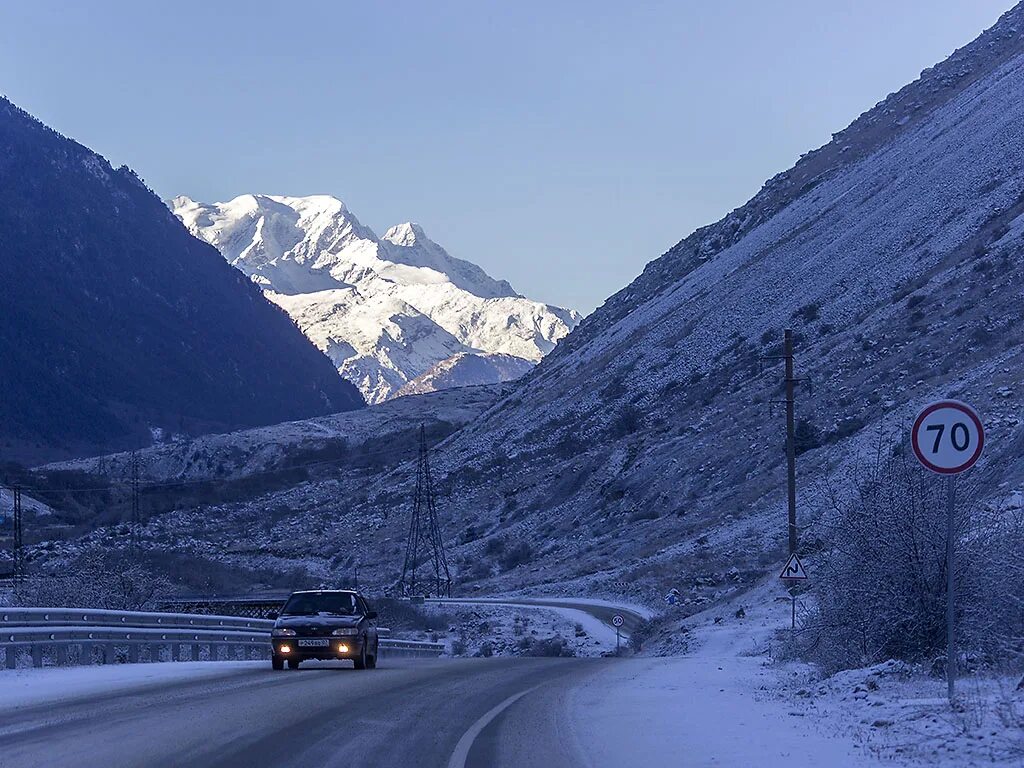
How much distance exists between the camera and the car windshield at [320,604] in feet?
82.8

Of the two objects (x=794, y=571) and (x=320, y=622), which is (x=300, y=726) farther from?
(x=794, y=571)

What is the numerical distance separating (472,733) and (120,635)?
43.0 feet

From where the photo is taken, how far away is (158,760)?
11.3 meters

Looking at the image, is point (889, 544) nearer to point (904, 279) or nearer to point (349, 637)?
point (349, 637)

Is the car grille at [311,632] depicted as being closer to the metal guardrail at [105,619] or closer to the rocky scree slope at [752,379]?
the metal guardrail at [105,619]

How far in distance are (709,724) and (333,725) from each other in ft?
12.8

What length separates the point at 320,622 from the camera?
24.7 m

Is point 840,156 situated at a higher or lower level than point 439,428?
higher

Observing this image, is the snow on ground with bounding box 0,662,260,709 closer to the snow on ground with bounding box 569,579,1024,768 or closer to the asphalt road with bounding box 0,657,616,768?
the asphalt road with bounding box 0,657,616,768

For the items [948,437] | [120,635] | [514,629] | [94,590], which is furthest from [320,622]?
[514,629]

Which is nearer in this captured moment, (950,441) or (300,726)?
(950,441)

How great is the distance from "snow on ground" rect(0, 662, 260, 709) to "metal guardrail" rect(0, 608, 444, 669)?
0.55 metres

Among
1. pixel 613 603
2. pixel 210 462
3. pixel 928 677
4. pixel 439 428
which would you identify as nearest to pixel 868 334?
pixel 613 603

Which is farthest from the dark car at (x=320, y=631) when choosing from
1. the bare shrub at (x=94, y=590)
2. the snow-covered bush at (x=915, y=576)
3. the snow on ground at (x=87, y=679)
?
the bare shrub at (x=94, y=590)
